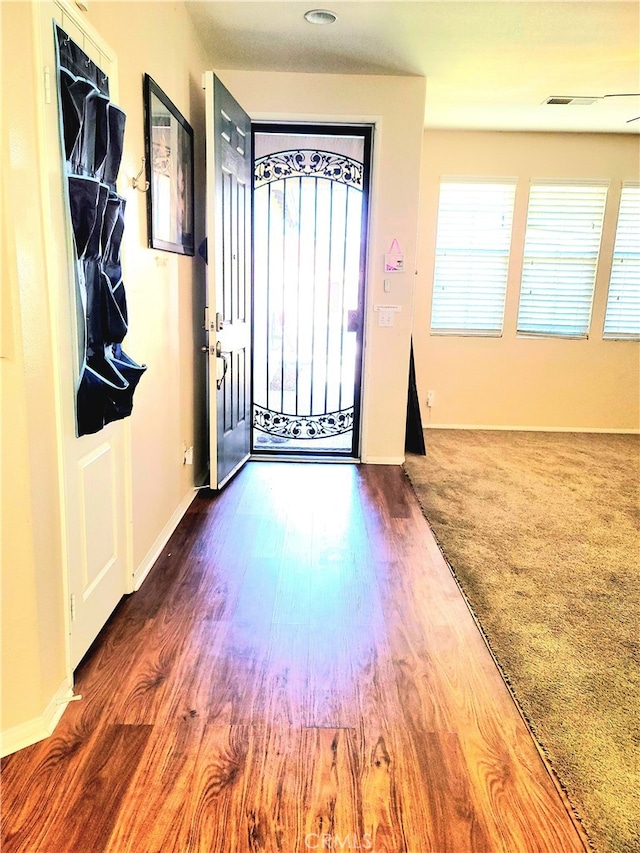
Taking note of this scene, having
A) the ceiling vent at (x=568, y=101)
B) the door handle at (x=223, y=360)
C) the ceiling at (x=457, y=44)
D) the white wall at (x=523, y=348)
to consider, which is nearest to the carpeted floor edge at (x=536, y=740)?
the door handle at (x=223, y=360)

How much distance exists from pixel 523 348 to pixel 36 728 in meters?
5.01

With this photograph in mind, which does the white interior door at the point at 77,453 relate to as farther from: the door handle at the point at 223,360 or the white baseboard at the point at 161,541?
the door handle at the point at 223,360

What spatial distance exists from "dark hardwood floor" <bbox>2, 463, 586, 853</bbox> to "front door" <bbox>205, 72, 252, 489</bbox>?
108 centimetres

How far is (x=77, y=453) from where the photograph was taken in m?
1.82

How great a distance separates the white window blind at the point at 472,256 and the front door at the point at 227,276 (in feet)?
6.91

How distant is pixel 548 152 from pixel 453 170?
2.84 feet

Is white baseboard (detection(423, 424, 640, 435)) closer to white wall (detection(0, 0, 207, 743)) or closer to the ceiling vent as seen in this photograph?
the ceiling vent

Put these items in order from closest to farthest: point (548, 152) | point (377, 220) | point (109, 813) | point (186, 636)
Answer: point (109, 813) < point (186, 636) < point (377, 220) < point (548, 152)

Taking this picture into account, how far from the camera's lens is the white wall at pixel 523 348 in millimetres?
5148

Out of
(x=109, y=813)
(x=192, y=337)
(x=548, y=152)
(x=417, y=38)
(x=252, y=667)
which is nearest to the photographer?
(x=109, y=813)

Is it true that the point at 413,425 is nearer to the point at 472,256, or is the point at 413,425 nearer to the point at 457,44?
the point at 472,256

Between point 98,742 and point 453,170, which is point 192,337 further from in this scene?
point 453,170

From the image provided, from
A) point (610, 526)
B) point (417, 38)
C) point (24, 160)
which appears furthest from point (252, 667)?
point (417, 38)

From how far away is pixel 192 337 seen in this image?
3.47 metres
